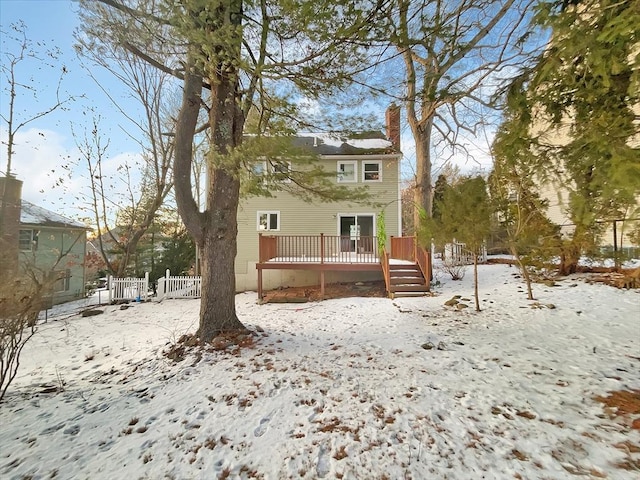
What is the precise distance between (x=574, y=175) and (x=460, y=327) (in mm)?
3608

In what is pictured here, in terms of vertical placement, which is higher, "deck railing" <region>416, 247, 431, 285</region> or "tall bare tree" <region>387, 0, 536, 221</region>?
"tall bare tree" <region>387, 0, 536, 221</region>

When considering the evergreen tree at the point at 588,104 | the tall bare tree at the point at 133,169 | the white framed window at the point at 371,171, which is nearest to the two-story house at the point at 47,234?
the tall bare tree at the point at 133,169

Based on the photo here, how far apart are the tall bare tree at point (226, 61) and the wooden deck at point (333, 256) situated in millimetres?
4827

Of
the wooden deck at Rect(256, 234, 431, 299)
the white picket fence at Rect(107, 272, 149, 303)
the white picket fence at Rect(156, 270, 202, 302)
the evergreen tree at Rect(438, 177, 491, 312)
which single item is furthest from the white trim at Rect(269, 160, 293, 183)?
the white picket fence at Rect(107, 272, 149, 303)

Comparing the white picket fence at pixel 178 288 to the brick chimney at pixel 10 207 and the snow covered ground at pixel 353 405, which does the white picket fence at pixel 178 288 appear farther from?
the snow covered ground at pixel 353 405

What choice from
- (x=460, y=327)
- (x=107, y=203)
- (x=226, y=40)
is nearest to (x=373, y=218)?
(x=460, y=327)

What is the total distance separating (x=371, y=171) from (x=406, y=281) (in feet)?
21.6

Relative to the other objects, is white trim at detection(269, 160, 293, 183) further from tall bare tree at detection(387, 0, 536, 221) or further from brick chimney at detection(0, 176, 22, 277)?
brick chimney at detection(0, 176, 22, 277)

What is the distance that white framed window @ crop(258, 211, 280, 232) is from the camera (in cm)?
1388

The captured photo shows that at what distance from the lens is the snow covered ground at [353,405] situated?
7.61 feet

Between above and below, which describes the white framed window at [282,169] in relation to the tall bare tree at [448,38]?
below

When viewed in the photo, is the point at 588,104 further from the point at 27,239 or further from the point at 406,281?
the point at 27,239

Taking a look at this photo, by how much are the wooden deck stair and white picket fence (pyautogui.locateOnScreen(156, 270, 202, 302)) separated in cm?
859

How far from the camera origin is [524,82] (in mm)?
3471
